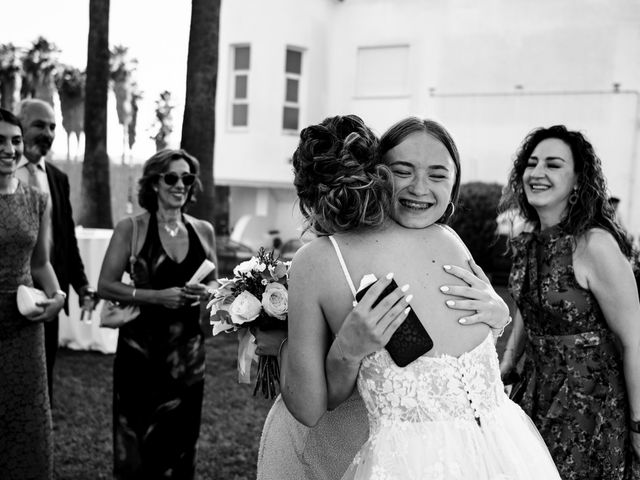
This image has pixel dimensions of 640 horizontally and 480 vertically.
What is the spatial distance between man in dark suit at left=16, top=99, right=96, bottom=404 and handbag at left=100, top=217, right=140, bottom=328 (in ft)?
2.39

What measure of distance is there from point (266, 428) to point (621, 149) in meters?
17.6

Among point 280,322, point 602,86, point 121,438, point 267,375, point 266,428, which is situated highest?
point 602,86

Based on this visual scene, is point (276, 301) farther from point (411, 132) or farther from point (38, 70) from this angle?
point (38, 70)

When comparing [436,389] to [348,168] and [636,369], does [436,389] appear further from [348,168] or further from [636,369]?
[636,369]

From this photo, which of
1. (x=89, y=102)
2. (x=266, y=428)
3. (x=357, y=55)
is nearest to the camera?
(x=266, y=428)

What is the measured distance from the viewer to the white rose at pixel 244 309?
279cm

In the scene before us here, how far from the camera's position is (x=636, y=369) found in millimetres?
3529

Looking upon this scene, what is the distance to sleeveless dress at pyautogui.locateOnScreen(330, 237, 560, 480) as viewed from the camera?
7.39ft

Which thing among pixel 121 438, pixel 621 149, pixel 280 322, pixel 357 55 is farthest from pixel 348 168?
pixel 357 55

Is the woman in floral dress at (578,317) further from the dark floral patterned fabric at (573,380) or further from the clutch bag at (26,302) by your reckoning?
the clutch bag at (26,302)

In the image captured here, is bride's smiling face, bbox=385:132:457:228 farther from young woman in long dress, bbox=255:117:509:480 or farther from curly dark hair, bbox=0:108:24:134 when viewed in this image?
curly dark hair, bbox=0:108:24:134

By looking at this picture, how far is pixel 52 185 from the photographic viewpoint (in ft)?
17.6

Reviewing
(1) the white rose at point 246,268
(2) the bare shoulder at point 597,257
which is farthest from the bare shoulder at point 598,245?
(1) the white rose at point 246,268

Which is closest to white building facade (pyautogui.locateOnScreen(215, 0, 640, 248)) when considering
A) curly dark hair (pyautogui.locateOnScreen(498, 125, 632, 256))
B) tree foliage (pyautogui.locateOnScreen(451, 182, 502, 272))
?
tree foliage (pyautogui.locateOnScreen(451, 182, 502, 272))
